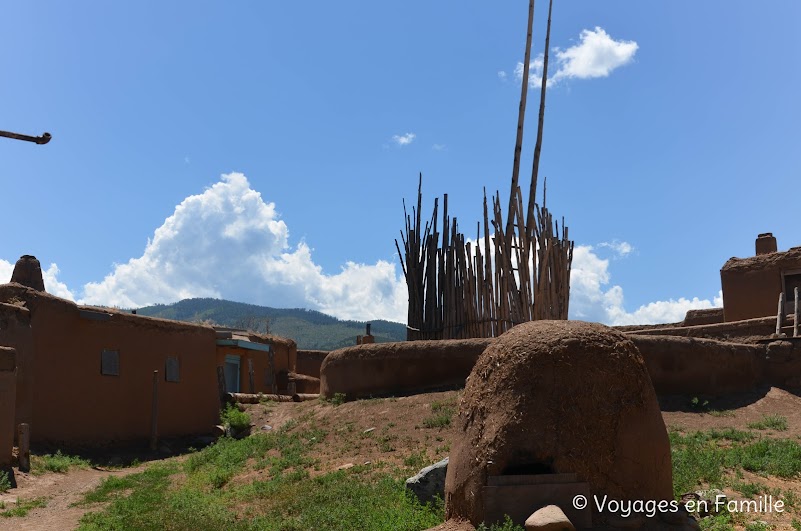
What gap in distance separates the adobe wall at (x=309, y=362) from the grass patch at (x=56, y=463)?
1439cm

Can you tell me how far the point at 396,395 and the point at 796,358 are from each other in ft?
20.6

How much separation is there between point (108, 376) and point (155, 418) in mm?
1291

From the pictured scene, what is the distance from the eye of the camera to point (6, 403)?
10.8 metres

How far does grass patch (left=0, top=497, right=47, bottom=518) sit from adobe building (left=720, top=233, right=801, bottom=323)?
14457mm

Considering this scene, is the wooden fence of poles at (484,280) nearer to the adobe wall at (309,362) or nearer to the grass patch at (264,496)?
the grass patch at (264,496)

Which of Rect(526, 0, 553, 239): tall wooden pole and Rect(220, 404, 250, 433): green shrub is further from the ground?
Rect(526, 0, 553, 239): tall wooden pole

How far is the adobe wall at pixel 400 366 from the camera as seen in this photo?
12.1 meters

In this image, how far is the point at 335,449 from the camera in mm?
10500

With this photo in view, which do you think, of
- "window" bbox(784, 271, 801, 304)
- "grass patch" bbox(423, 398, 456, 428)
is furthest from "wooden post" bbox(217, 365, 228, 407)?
"window" bbox(784, 271, 801, 304)

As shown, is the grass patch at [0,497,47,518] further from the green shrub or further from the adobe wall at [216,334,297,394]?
the adobe wall at [216,334,297,394]

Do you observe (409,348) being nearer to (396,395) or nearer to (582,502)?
(396,395)

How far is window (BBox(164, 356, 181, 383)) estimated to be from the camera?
1650cm

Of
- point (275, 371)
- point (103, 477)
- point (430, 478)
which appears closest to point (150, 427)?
point (103, 477)

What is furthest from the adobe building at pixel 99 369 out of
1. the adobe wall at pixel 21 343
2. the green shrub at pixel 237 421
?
the green shrub at pixel 237 421
